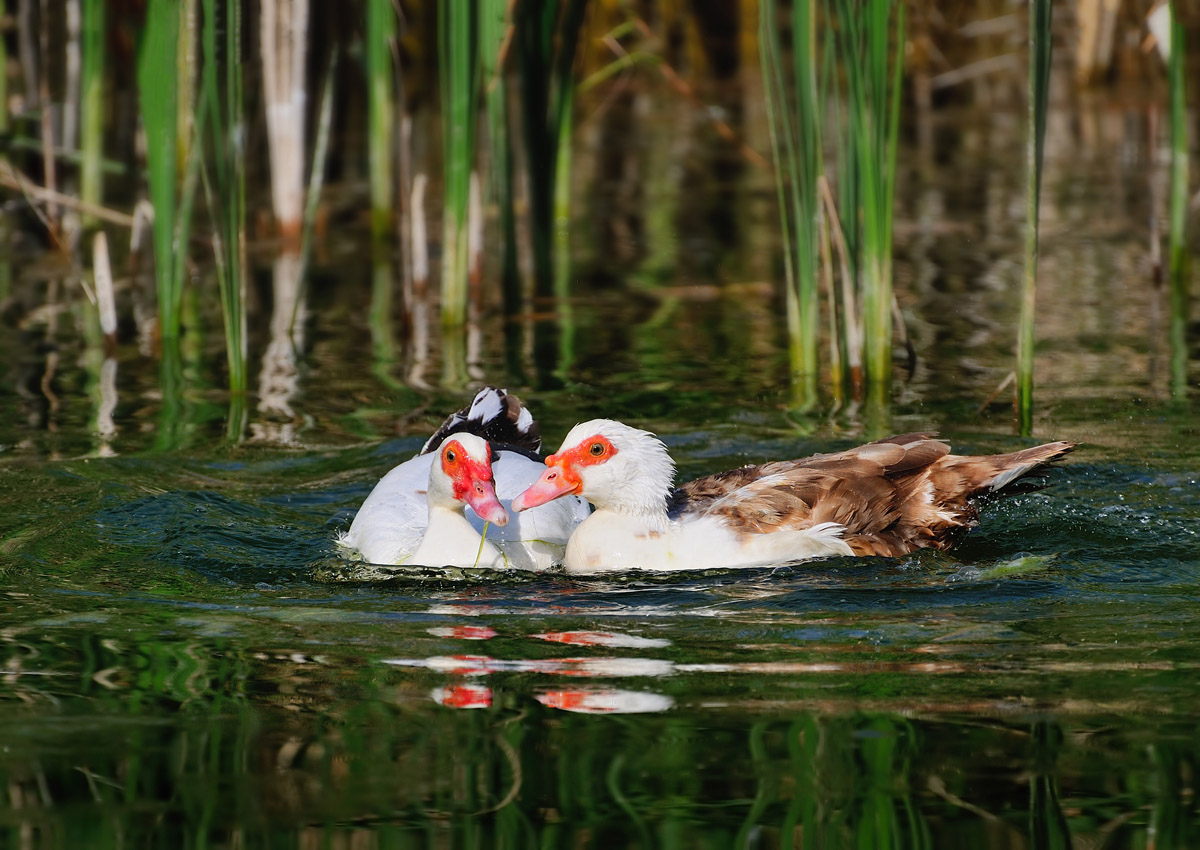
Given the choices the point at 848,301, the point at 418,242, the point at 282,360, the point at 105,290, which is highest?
the point at 418,242

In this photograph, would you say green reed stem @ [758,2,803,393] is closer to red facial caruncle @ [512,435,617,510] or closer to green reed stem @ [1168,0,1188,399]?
red facial caruncle @ [512,435,617,510]

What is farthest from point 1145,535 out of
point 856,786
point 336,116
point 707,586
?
point 336,116

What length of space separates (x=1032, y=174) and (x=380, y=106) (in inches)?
235

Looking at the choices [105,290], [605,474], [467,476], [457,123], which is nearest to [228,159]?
[457,123]

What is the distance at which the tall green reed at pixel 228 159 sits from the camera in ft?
24.2

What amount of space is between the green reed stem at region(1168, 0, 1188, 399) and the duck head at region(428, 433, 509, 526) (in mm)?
3977

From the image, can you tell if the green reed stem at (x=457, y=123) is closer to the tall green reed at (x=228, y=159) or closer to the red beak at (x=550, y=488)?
the tall green reed at (x=228, y=159)

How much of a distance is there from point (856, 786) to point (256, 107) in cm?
1077

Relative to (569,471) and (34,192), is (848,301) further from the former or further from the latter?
(34,192)

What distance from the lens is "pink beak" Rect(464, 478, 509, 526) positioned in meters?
6.21

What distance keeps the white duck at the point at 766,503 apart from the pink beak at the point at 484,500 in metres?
0.17

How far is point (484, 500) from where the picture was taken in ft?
20.6

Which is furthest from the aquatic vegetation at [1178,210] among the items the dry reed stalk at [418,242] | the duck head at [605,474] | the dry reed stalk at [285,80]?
the dry reed stalk at [285,80]

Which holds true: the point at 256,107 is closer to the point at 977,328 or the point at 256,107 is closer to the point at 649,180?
the point at 649,180
